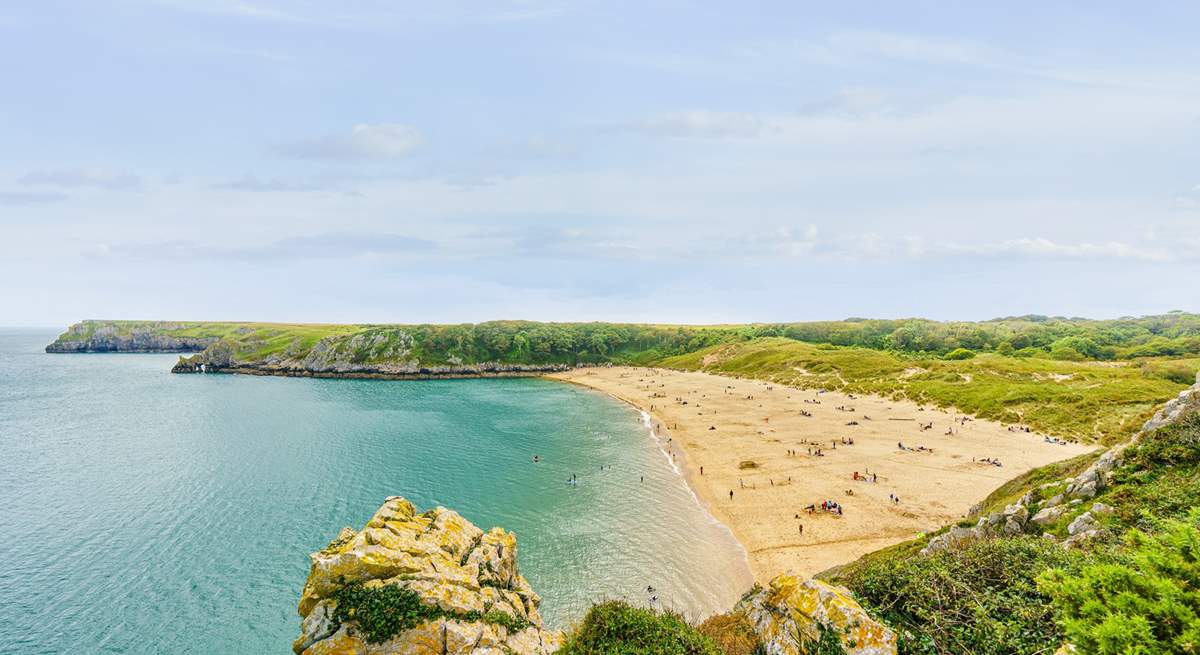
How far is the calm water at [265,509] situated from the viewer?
3047 cm

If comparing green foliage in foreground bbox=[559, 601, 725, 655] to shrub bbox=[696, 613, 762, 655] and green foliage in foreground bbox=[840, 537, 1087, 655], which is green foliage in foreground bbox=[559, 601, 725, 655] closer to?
shrub bbox=[696, 613, 762, 655]

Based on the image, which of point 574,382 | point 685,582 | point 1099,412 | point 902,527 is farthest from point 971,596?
point 574,382

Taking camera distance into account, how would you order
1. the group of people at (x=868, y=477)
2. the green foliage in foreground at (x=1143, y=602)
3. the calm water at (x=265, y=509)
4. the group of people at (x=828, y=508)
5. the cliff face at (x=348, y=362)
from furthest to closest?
the cliff face at (x=348, y=362), the group of people at (x=868, y=477), the group of people at (x=828, y=508), the calm water at (x=265, y=509), the green foliage in foreground at (x=1143, y=602)

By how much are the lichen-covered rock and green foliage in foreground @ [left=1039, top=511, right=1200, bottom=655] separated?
14.5 ft

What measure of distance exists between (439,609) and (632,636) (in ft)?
24.4

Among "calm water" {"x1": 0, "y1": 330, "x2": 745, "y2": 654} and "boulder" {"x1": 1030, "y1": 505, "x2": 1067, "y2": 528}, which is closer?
"boulder" {"x1": 1030, "y1": 505, "x2": 1067, "y2": 528}

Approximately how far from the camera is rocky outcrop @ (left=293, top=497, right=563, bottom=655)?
53.9 ft

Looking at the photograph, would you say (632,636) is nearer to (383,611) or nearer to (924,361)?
(383,611)

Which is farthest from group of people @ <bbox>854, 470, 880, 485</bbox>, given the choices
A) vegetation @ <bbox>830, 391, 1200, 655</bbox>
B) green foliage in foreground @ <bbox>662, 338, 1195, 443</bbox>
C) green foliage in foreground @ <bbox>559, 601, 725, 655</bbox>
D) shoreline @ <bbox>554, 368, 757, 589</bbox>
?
green foliage in foreground @ <bbox>559, 601, 725, 655</bbox>

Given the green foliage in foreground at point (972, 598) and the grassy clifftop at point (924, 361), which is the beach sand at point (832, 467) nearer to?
the grassy clifftop at point (924, 361)

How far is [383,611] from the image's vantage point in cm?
1677

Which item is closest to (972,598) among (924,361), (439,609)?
(439,609)

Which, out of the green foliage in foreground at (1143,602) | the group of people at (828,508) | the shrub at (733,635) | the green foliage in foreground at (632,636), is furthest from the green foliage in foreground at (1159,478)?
the group of people at (828,508)

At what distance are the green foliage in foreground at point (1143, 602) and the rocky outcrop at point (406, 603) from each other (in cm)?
1671
